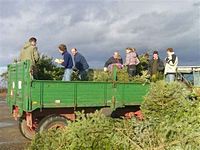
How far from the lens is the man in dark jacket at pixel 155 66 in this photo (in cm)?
1266

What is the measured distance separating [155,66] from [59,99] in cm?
386

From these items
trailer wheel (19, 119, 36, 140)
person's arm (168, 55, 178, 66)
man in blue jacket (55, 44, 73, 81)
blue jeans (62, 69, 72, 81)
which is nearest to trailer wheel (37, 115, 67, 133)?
trailer wheel (19, 119, 36, 140)

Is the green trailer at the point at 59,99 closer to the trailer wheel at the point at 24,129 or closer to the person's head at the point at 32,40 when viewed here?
the trailer wheel at the point at 24,129

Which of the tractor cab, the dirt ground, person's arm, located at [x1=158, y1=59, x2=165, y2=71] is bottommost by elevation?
the dirt ground

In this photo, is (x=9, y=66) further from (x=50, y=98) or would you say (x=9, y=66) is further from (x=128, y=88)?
(x=128, y=88)

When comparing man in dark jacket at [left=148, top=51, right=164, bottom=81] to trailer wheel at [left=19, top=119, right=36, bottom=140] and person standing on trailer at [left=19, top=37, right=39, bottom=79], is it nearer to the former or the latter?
person standing on trailer at [left=19, top=37, right=39, bottom=79]

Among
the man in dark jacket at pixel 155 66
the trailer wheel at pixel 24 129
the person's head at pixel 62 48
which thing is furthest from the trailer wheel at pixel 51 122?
the man in dark jacket at pixel 155 66

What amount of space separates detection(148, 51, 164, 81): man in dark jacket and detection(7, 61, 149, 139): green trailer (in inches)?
41.3

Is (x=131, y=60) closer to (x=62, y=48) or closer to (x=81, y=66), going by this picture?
(x=81, y=66)

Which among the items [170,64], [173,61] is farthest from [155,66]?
[173,61]

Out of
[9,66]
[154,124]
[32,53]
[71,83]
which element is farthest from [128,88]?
[154,124]

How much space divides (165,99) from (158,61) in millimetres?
6650

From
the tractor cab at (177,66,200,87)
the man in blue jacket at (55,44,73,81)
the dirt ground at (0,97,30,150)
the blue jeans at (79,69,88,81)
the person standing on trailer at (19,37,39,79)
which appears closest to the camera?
the dirt ground at (0,97,30,150)

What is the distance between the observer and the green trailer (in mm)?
10023
